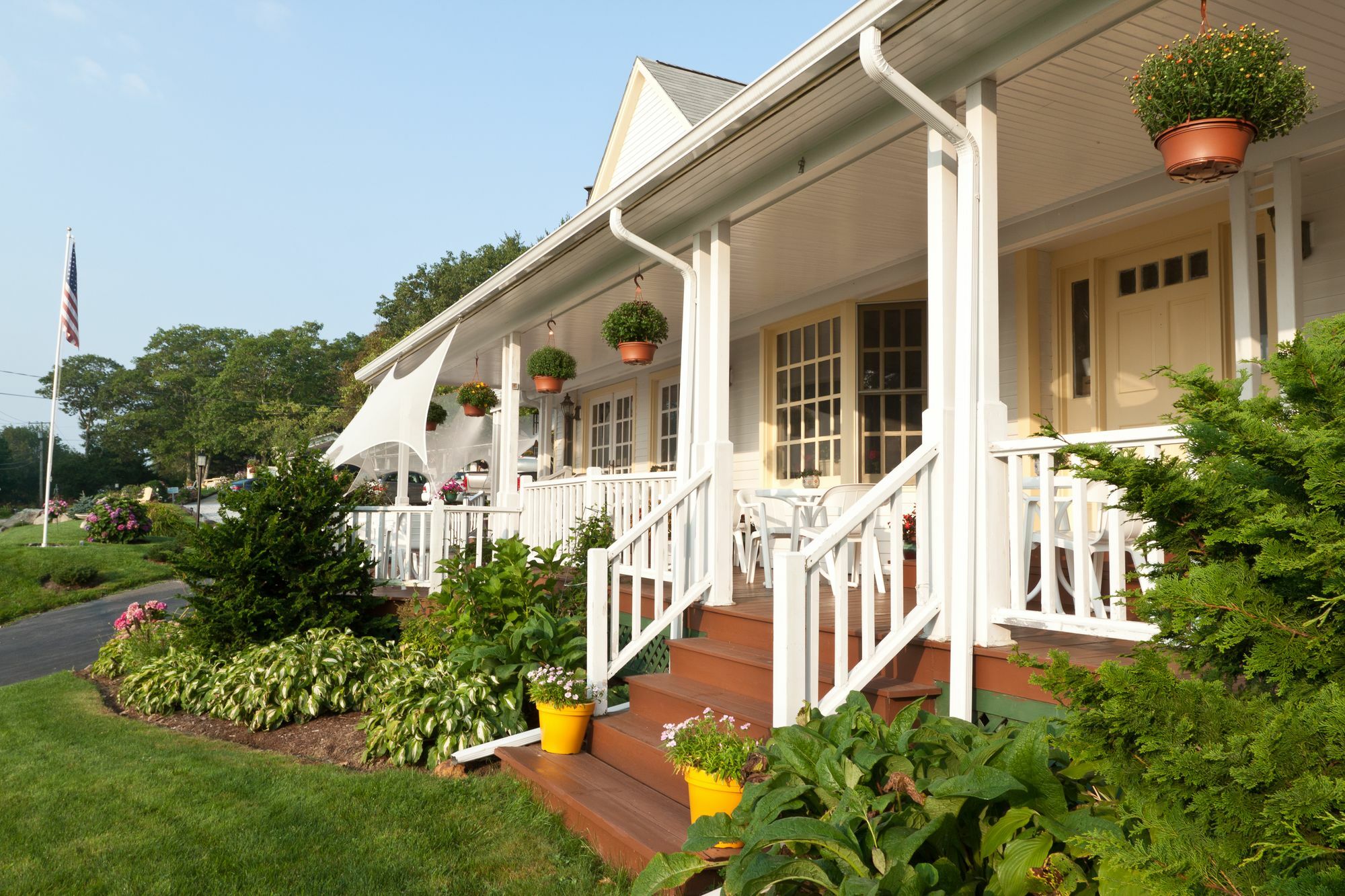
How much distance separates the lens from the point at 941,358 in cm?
376

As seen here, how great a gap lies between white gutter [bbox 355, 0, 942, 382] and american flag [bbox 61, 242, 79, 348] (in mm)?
15071

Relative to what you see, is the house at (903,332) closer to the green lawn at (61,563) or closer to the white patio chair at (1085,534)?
the white patio chair at (1085,534)

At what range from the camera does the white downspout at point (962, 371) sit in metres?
3.52

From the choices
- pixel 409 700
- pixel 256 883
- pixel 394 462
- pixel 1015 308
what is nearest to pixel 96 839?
pixel 256 883

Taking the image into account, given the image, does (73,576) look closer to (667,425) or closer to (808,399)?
(667,425)

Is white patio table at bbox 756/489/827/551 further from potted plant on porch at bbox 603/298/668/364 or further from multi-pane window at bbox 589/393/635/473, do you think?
multi-pane window at bbox 589/393/635/473

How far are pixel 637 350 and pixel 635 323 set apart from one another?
20 cm

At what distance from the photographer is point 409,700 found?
541 cm

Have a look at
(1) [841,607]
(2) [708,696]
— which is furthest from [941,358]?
(2) [708,696]

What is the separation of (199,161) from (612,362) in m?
33.9

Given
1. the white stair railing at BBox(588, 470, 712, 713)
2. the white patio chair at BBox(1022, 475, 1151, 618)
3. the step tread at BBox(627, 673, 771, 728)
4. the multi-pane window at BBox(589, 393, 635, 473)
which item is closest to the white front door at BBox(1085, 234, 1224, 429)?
the white patio chair at BBox(1022, 475, 1151, 618)

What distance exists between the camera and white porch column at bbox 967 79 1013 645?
355cm

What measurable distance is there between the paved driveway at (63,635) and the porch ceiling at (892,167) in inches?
187

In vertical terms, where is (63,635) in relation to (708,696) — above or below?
below
